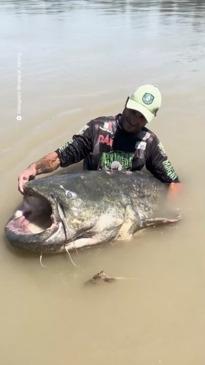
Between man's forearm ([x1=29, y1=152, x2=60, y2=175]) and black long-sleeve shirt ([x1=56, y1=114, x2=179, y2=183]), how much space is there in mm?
62

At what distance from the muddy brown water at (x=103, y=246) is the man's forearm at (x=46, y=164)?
0.40m

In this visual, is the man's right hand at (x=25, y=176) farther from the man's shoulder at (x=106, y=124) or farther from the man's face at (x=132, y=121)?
the man's face at (x=132, y=121)

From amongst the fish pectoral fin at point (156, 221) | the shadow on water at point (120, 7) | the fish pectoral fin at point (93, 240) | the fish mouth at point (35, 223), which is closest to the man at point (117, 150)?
the fish pectoral fin at point (156, 221)

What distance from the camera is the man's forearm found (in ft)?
15.5

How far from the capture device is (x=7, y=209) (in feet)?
15.6

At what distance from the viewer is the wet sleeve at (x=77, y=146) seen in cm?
497

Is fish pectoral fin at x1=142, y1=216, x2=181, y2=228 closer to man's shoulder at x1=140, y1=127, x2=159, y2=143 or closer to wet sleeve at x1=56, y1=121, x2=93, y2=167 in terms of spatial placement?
man's shoulder at x1=140, y1=127, x2=159, y2=143

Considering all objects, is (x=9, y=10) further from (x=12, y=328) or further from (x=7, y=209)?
(x=12, y=328)

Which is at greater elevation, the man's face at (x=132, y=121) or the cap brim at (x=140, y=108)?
the cap brim at (x=140, y=108)

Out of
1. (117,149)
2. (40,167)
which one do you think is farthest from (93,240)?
(117,149)

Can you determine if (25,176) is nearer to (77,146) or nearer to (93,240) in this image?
(77,146)

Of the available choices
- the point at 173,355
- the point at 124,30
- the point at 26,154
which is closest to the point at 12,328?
the point at 173,355

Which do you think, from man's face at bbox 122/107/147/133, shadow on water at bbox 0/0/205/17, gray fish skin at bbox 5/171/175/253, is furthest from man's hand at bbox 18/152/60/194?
shadow on water at bbox 0/0/205/17

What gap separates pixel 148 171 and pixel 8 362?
255 cm
